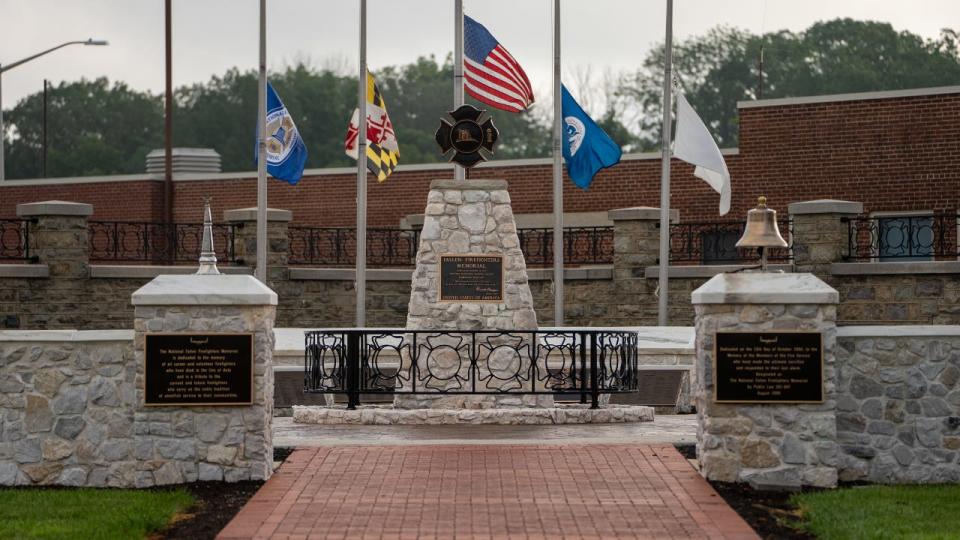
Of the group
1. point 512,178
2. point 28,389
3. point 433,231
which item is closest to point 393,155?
point 512,178

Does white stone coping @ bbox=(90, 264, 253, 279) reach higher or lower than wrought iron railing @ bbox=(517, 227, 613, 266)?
lower

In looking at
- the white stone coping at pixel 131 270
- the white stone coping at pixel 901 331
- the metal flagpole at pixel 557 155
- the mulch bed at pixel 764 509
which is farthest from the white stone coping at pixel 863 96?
the mulch bed at pixel 764 509

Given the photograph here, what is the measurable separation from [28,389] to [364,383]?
540cm

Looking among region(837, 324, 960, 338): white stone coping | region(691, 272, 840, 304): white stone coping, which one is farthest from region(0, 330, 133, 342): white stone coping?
region(837, 324, 960, 338): white stone coping

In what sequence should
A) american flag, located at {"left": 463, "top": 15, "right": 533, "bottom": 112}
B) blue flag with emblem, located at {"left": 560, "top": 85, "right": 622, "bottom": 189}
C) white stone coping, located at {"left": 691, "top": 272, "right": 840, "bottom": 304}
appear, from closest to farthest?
1. white stone coping, located at {"left": 691, "top": 272, "right": 840, "bottom": 304}
2. american flag, located at {"left": 463, "top": 15, "right": 533, "bottom": 112}
3. blue flag with emblem, located at {"left": 560, "top": 85, "right": 622, "bottom": 189}

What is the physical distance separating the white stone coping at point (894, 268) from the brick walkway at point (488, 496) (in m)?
12.5

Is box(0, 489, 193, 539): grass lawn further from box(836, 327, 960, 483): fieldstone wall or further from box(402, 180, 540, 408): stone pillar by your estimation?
box(402, 180, 540, 408): stone pillar

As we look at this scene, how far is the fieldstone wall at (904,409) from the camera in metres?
13.0

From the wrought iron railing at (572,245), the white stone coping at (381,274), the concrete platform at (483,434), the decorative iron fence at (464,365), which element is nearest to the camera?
the concrete platform at (483,434)

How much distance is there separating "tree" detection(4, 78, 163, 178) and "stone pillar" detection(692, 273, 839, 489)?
6451cm

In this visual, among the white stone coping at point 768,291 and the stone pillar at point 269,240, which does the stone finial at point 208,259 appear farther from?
the stone pillar at point 269,240

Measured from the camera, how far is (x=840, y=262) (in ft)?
87.1

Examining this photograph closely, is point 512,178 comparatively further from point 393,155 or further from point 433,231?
point 433,231

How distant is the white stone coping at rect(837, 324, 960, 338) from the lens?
12.9 m
